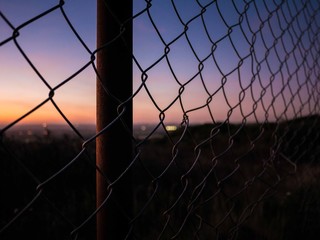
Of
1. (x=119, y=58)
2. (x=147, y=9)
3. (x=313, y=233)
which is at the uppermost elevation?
(x=147, y=9)

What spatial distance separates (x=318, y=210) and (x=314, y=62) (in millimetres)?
1096

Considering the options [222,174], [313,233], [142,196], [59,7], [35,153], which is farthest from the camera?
[222,174]

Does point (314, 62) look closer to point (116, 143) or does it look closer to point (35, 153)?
point (116, 143)

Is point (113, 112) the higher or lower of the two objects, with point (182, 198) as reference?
higher

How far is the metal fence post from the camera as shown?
881 mm

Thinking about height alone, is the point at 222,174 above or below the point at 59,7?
below

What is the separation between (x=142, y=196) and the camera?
13.0 ft

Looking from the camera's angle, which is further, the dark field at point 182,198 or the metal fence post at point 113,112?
the dark field at point 182,198

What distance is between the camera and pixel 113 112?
0.90 m

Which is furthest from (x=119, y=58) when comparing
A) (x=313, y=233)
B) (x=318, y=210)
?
(x=318, y=210)

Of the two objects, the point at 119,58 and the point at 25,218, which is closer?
the point at 119,58

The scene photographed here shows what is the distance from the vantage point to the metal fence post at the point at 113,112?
881 millimetres

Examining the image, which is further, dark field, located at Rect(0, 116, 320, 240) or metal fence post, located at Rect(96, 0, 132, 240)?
dark field, located at Rect(0, 116, 320, 240)

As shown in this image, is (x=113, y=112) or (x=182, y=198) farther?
(x=182, y=198)
